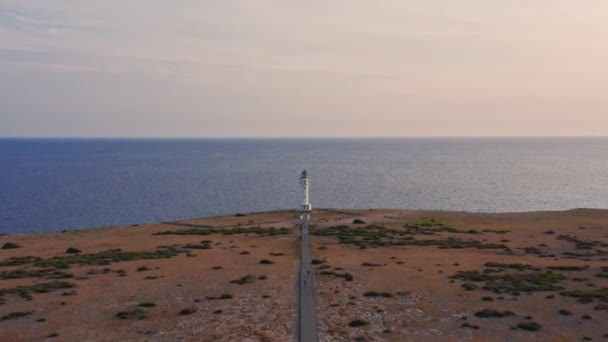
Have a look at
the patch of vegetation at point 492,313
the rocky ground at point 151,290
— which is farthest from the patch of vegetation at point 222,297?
the patch of vegetation at point 492,313

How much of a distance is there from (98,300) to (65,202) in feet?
315

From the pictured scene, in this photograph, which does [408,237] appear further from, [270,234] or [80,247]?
[80,247]

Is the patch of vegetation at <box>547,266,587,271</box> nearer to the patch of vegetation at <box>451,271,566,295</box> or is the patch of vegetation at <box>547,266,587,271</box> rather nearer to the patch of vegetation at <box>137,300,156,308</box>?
the patch of vegetation at <box>451,271,566,295</box>

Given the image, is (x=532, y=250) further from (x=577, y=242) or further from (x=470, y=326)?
(x=470, y=326)

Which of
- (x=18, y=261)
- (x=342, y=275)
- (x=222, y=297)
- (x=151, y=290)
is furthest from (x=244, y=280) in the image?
(x=18, y=261)

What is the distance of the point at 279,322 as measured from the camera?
29078 mm

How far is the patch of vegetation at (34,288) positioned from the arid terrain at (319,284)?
15 centimetres

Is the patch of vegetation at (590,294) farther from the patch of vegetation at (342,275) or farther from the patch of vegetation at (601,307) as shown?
the patch of vegetation at (342,275)

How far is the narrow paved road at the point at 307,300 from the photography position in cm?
2744

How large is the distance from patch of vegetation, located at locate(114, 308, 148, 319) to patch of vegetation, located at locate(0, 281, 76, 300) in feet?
27.4

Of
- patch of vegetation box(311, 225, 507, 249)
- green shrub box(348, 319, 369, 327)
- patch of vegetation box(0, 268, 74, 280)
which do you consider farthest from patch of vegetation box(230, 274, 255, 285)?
patch of vegetation box(311, 225, 507, 249)

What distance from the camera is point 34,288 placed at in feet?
124

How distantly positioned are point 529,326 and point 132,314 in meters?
21.8

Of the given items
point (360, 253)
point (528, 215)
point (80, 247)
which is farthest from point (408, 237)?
point (80, 247)
